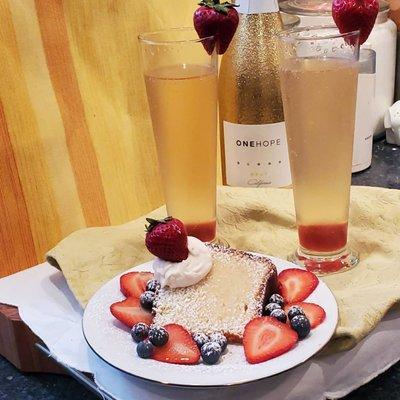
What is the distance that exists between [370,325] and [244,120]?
1.70 feet

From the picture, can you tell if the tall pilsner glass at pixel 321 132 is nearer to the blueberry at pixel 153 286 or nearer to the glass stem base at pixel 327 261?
the glass stem base at pixel 327 261

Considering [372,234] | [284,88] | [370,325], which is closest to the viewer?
[370,325]

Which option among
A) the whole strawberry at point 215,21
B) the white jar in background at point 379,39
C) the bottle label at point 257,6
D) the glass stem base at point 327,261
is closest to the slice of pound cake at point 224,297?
the glass stem base at point 327,261

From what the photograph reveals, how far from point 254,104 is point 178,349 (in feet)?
1.87

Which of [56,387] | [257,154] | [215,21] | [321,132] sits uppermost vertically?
[215,21]

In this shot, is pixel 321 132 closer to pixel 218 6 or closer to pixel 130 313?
pixel 218 6

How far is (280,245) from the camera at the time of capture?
1079mm

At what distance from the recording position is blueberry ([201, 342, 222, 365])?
77 centimetres

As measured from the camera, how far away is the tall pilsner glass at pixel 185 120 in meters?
1.01

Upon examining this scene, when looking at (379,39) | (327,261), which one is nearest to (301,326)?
(327,261)

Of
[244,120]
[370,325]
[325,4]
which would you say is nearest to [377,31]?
[325,4]

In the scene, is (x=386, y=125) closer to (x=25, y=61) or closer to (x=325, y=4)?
(x=325, y=4)

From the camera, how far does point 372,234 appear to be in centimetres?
107

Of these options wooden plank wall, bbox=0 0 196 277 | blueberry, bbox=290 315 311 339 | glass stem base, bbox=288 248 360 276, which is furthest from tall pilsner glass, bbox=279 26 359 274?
wooden plank wall, bbox=0 0 196 277
